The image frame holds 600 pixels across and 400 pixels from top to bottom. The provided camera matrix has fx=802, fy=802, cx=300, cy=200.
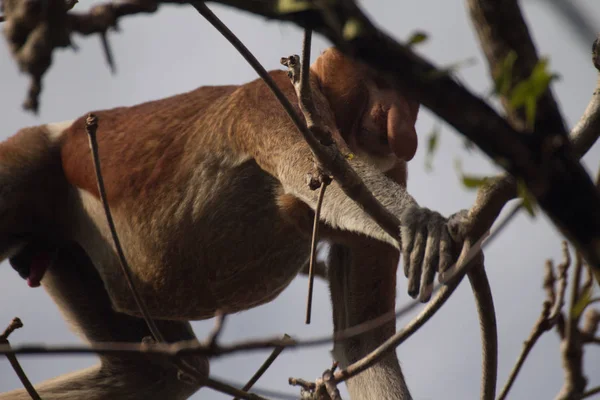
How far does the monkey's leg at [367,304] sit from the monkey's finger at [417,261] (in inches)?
68.8

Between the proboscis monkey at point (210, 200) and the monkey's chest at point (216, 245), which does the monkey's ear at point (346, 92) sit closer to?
the proboscis monkey at point (210, 200)

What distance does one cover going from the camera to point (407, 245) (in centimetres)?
223

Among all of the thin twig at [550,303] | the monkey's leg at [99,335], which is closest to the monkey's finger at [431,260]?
the thin twig at [550,303]

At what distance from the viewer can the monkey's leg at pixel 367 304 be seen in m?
4.01

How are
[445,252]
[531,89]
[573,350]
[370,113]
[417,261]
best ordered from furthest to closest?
[370,113] < [417,261] < [445,252] < [573,350] < [531,89]

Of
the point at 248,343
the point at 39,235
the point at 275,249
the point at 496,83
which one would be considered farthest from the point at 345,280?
the point at 496,83

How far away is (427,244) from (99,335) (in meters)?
2.86

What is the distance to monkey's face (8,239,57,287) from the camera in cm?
420

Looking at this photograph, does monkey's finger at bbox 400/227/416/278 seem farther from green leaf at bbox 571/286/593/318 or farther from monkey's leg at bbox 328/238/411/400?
monkey's leg at bbox 328/238/411/400

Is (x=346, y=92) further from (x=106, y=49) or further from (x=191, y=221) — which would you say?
(x=106, y=49)

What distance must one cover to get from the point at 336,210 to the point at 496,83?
1.90 m

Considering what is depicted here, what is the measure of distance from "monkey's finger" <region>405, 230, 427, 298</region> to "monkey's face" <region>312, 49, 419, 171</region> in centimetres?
151

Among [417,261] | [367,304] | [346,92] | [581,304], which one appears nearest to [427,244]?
[417,261]

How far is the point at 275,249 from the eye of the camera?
146 inches
